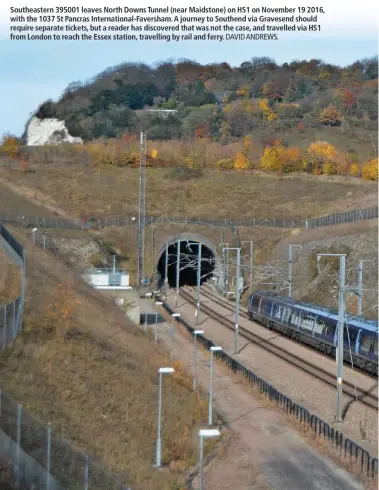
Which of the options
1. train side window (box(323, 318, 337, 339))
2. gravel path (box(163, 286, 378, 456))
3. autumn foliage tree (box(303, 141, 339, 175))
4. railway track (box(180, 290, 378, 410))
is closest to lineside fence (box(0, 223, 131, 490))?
gravel path (box(163, 286, 378, 456))

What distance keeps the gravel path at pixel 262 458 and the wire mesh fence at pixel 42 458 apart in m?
4.23

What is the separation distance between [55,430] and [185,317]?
41.4 m

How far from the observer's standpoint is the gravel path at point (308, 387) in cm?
2995

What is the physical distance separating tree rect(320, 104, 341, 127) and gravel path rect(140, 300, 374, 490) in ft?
450

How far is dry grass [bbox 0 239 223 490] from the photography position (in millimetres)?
25125

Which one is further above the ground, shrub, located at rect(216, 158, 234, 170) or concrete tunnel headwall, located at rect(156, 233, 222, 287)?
shrub, located at rect(216, 158, 234, 170)

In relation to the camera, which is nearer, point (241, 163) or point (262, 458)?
point (262, 458)

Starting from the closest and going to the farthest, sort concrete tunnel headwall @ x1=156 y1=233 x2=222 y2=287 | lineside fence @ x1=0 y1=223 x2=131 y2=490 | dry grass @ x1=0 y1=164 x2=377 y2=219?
lineside fence @ x1=0 y1=223 x2=131 y2=490, concrete tunnel headwall @ x1=156 y1=233 x2=222 y2=287, dry grass @ x1=0 y1=164 x2=377 y2=219

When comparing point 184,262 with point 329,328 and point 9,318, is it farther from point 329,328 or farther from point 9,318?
point 9,318

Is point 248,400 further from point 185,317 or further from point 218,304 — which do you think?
point 218,304

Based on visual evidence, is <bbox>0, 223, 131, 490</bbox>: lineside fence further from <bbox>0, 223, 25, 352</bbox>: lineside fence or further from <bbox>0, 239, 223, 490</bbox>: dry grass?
<bbox>0, 223, 25, 352</bbox>: lineside fence

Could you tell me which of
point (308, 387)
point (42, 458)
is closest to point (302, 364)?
point (308, 387)

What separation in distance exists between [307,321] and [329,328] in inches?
168

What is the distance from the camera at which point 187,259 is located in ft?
303
